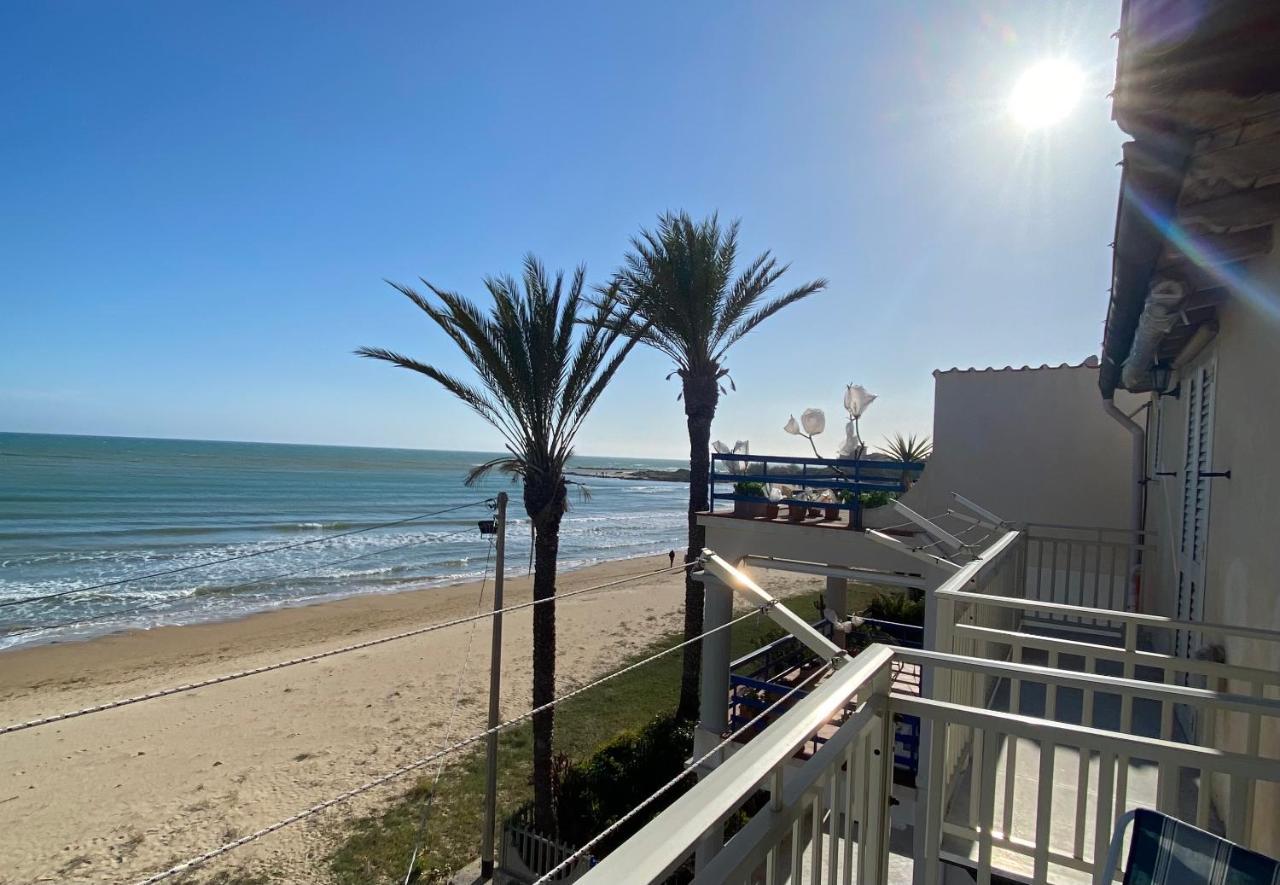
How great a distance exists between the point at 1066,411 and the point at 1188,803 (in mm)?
5756

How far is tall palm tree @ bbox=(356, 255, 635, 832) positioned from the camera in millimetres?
7938

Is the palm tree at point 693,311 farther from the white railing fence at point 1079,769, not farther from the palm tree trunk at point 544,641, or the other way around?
the white railing fence at point 1079,769

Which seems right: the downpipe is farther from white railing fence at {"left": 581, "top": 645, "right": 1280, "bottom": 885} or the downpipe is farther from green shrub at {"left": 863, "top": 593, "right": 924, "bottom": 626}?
white railing fence at {"left": 581, "top": 645, "right": 1280, "bottom": 885}

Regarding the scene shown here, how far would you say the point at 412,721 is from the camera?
10719 millimetres

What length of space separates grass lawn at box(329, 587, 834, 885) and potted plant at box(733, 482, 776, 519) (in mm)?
4236

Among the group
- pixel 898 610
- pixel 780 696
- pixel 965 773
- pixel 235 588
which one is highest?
pixel 965 773

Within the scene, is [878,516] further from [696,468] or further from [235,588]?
[235,588]

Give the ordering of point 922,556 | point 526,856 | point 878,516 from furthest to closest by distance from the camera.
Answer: point 878,516, point 526,856, point 922,556

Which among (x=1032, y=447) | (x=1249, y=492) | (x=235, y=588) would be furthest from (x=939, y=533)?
(x=235, y=588)

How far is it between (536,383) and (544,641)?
3129mm

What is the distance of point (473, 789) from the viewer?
8516 millimetres

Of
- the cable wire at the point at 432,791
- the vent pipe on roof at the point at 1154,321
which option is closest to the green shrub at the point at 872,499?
the vent pipe on roof at the point at 1154,321

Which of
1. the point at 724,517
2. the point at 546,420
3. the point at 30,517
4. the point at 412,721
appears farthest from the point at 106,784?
the point at 30,517

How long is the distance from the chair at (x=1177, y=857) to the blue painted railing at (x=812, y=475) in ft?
15.7
